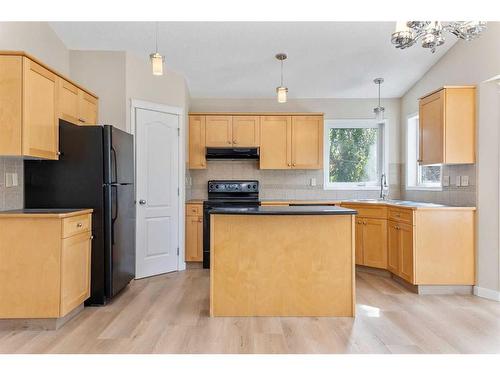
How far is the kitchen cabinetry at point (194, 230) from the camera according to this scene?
4.90 metres

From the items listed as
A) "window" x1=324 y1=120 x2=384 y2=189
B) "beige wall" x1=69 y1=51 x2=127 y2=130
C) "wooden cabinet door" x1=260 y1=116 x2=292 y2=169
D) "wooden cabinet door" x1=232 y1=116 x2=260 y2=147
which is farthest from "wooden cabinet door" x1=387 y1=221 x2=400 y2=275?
"beige wall" x1=69 y1=51 x2=127 y2=130

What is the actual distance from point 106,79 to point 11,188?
5.60ft

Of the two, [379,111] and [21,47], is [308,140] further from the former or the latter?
[21,47]

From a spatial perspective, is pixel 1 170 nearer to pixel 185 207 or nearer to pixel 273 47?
pixel 185 207

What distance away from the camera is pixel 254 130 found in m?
5.21

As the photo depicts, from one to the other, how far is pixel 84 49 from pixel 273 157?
276cm

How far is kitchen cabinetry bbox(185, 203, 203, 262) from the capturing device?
490 cm

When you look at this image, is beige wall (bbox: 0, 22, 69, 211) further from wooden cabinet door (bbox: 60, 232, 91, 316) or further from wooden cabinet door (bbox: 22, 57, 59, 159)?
wooden cabinet door (bbox: 60, 232, 91, 316)

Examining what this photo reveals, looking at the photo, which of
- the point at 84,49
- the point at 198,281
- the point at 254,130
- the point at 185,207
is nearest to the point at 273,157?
the point at 254,130

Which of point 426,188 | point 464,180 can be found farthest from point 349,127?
point 464,180

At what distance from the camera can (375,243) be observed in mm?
4449

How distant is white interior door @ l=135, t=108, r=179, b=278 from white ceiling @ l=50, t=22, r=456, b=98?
783mm
